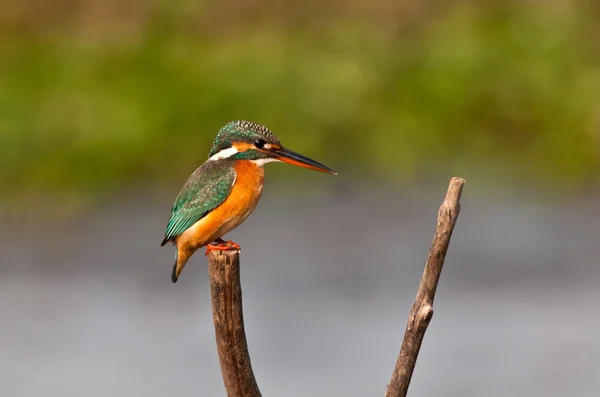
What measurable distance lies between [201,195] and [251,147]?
267 mm

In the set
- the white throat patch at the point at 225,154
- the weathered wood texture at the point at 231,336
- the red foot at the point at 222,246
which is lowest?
the weathered wood texture at the point at 231,336

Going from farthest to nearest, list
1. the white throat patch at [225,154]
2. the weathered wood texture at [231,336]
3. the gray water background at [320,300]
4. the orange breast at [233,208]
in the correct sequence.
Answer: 1. the gray water background at [320,300]
2. the white throat patch at [225,154]
3. the orange breast at [233,208]
4. the weathered wood texture at [231,336]

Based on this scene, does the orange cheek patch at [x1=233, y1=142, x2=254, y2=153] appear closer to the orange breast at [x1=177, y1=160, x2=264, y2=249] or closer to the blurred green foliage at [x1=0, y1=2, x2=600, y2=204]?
the orange breast at [x1=177, y1=160, x2=264, y2=249]

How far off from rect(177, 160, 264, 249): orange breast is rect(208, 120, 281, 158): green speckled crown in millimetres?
96

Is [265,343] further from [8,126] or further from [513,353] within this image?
[8,126]

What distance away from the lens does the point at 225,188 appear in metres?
4.45

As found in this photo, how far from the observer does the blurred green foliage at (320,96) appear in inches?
498

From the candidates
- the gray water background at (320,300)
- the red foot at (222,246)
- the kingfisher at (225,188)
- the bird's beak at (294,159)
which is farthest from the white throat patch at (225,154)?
the gray water background at (320,300)

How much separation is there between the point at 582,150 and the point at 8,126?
5.70 metres

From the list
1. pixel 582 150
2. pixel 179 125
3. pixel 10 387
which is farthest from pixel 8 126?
pixel 582 150

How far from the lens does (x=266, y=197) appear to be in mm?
12023

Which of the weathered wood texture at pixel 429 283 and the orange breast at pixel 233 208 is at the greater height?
the orange breast at pixel 233 208

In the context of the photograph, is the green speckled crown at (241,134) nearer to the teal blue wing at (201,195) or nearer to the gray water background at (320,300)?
the teal blue wing at (201,195)

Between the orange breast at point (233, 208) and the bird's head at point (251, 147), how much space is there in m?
0.07
